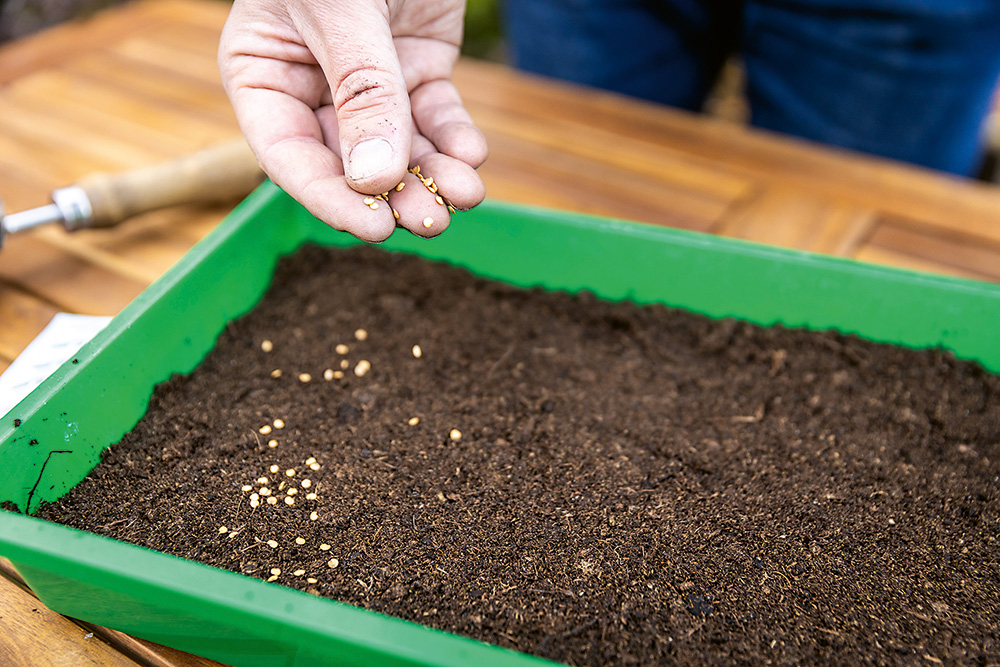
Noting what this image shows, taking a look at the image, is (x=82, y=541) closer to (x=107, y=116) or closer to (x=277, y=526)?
(x=277, y=526)

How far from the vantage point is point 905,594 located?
2.44 ft

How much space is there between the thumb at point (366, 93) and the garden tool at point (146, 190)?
524mm

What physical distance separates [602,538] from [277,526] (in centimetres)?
34

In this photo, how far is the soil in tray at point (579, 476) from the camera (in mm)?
723

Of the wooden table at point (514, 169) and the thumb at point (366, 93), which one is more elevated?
the thumb at point (366, 93)

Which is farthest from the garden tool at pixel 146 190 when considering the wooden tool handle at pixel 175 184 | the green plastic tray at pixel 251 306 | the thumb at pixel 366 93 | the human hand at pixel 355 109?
the thumb at pixel 366 93

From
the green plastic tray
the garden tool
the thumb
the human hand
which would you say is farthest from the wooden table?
the thumb

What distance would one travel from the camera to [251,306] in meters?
1.06

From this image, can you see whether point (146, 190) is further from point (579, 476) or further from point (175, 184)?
point (579, 476)

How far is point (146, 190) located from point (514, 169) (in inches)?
23.9

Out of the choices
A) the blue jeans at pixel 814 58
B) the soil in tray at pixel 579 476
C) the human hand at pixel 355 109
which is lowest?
the soil in tray at pixel 579 476

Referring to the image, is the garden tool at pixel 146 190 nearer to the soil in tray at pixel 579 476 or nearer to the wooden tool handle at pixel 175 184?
the wooden tool handle at pixel 175 184

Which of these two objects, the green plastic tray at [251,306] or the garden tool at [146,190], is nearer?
the green plastic tray at [251,306]

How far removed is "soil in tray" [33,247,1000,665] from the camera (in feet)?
2.37
